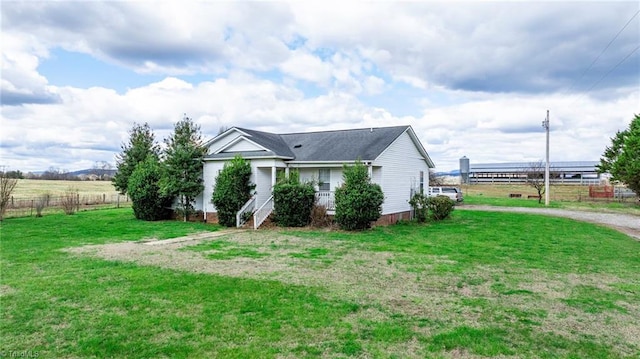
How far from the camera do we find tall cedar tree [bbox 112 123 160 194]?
26.7 meters

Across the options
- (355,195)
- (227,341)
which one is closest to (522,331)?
(227,341)

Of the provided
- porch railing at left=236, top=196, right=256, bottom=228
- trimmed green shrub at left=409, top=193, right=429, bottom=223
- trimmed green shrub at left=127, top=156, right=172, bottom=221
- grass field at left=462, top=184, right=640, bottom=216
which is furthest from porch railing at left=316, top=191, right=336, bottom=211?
grass field at left=462, top=184, right=640, bottom=216

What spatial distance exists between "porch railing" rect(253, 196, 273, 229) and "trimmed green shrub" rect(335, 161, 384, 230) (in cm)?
356

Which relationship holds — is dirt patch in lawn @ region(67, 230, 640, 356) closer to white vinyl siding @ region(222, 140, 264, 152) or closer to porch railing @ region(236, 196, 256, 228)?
porch railing @ region(236, 196, 256, 228)

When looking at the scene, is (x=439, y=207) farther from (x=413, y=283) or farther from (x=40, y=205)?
(x=40, y=205)

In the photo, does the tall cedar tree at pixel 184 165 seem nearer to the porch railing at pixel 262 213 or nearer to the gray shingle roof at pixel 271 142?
the gray shingle roof at pixel 271 142

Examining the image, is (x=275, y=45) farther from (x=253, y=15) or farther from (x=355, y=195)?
(x=355, y=195)

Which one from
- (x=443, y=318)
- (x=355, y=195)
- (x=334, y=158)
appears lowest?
(x=443, y=318)

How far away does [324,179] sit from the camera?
19.4m

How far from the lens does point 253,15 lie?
14.7 metres

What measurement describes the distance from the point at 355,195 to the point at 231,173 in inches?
243

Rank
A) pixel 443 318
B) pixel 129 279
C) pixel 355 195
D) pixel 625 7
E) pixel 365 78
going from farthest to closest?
1. pixel 365 78
2. pixel 355 195
3. pixel 625 7
4. pixel 129 279
5. pixel 443 318

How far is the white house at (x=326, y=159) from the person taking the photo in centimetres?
1847

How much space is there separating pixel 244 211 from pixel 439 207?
33.2 feet
